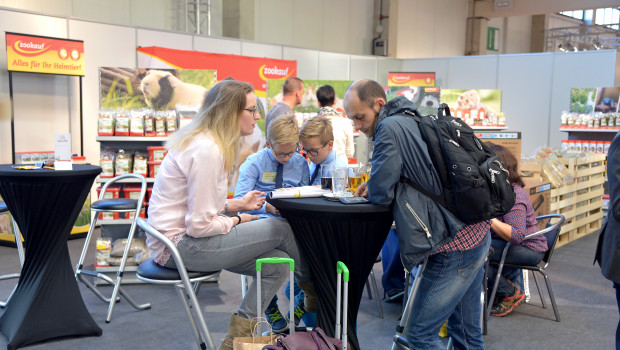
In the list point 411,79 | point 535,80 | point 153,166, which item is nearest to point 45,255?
point 153,166

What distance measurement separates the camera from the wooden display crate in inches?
249

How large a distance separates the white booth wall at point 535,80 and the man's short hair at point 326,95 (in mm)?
6766

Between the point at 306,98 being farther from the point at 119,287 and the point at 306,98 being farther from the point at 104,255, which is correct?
the point at 119,287

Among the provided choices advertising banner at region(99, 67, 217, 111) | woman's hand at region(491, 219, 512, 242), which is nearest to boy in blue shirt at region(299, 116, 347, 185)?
woman's hand at region(491, 219, 512, 242)

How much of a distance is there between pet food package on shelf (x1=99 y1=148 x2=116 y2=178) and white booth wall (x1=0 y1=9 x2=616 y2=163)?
7.23 ft

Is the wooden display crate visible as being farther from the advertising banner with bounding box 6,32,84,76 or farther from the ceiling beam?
the ceiling beam

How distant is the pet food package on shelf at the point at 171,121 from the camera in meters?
5.10

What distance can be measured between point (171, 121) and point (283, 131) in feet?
7.32

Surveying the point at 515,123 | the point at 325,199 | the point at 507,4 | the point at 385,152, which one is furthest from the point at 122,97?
the point at 507,4

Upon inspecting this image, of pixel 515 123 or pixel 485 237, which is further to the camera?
pixel 515 123

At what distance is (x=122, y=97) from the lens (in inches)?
197

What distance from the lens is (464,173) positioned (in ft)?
7.54

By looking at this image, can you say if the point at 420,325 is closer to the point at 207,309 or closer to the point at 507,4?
the point at 207,309

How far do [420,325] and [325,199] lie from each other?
0.68 metres
